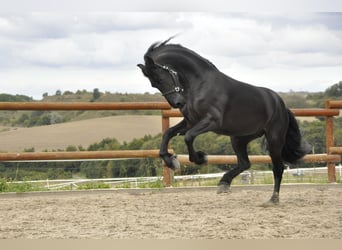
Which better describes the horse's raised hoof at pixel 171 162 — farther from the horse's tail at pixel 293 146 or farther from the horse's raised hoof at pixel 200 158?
the horse's tail at pixel 293 146

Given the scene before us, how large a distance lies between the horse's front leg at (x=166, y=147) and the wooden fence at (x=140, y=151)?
168 cm

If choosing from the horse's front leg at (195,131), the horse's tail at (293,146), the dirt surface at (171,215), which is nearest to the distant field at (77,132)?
the dirt surface at (171,215)

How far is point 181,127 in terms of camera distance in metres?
6.09

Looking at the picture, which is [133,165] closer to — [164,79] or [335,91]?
[164,79]

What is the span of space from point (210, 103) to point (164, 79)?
0.53m

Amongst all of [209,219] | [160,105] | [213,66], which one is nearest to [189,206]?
[209,219]

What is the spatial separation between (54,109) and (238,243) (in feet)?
15.4

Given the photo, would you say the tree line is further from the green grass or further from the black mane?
the black mane

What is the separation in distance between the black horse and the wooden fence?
53.2 inches

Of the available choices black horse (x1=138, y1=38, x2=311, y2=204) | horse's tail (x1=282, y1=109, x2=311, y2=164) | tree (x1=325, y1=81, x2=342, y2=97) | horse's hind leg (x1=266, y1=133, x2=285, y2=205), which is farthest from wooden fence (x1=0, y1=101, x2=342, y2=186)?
tree (x1=325, y1=81, x2=342, y2=97)

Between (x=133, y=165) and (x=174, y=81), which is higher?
(x=174, y=81)

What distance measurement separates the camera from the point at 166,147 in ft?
19.4

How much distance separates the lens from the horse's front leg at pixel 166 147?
19.0 ft

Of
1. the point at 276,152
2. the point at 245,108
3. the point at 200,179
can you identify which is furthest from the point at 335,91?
the point at 245,108
